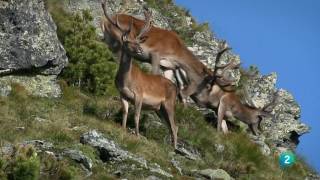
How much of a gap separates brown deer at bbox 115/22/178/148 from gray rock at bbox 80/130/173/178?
8.65 ft

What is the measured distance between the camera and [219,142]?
83.1 feet

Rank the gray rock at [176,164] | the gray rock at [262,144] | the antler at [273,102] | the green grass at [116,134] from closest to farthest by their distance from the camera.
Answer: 1. the green grass at [116,134]
2. the gray rock at [176,164]
3. the gray rock at [262,144]
4. the antler at [273,102]

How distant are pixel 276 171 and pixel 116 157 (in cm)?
746

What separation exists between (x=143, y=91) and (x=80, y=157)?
5144mm

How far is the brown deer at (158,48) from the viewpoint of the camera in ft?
87.8

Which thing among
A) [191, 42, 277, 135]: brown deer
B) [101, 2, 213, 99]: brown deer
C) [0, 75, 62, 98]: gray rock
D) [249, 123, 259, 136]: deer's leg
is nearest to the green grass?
[0, 75, 62, 98]: gray rock

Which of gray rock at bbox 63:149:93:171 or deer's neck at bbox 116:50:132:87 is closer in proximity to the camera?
gray rock at bbox 63:149:93:171

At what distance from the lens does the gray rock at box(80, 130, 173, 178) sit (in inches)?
749

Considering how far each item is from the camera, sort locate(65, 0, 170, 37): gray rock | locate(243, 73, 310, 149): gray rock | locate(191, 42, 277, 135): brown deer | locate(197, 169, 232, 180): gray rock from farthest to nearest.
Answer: locate(243, 73, 310, 149): gray rock → locate(65, 0, 170, 37): gray rock → locate(191, 42, 277, 135): brown deer → locate(197, 169, 232, 180): gray rock

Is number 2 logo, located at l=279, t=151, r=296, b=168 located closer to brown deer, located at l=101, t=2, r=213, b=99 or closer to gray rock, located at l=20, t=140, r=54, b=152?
brown deer, located at l=101, t=2, r=213, b=99

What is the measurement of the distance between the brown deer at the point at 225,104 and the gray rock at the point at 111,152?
8.27 meters

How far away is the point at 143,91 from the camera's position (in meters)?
22.9

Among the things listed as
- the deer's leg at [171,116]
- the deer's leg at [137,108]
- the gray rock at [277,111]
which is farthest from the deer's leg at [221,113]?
the deer's leg at [137,108]

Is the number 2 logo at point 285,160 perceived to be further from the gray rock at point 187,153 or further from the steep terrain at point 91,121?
the gray rock at point 187,153
